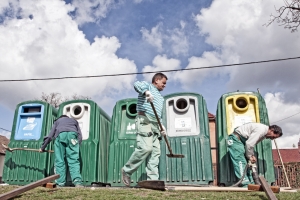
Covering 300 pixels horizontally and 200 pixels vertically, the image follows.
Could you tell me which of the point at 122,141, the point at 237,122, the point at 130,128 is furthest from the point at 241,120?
the point at 122,141

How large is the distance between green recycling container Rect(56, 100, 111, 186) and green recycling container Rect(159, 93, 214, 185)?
125 cm

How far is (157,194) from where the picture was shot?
3457 mm


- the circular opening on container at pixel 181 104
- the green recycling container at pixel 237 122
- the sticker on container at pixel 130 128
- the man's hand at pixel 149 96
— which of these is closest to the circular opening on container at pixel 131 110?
the sticker on container at pixel 130 128

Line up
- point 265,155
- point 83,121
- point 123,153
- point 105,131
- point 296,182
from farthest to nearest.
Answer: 1. point 296,182
2. point 105,131
3. point 83,121
4. point 123,153
5. point 265,155

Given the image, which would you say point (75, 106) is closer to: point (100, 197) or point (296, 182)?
point (100, 197)

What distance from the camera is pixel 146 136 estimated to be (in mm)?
4285

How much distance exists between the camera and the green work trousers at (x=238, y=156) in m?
5.16

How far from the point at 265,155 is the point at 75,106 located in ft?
12.0

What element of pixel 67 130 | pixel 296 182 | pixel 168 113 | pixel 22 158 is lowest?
pixel 296 182

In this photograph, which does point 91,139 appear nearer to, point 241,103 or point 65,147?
point 65,147

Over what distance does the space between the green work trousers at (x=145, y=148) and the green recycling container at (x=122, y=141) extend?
1.52 metres

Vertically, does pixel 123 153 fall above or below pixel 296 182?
above

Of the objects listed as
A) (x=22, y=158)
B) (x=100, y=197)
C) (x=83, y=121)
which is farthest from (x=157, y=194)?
(x=22, y=158)

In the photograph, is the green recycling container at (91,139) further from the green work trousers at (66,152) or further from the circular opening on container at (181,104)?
the circular opening on container at (181,104)
